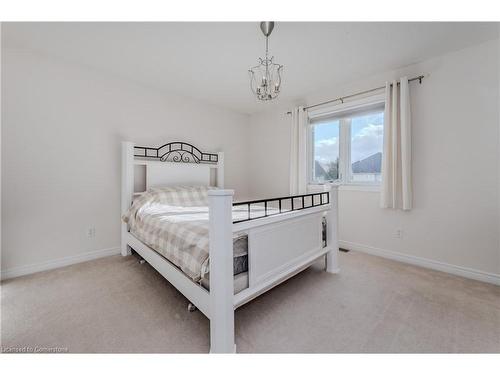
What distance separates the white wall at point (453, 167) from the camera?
1.99 m

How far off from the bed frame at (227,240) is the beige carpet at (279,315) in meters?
0.22

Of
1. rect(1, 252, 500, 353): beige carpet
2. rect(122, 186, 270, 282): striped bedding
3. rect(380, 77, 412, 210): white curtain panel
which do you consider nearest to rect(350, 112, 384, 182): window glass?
rect(380, 77, 412, 210): white curtain panel

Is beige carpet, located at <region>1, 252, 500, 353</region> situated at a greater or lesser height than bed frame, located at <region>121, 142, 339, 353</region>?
lesser

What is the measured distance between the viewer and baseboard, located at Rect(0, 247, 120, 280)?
2.06 metres

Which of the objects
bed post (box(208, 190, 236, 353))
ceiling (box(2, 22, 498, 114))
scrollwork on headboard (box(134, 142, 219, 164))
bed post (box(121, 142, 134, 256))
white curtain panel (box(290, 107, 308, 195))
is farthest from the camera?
white curtain panel (box(290, 107, 308, 195))

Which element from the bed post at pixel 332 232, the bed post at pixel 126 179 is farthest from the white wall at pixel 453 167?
the bed post at pixel 126 179

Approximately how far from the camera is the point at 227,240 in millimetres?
1138

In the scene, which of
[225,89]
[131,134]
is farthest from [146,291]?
[225,89]

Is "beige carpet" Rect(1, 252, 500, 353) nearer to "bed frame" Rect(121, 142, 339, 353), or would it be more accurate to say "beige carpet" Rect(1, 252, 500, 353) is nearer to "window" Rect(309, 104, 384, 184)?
"bed frame" Rect(121, 142, 339, 353)

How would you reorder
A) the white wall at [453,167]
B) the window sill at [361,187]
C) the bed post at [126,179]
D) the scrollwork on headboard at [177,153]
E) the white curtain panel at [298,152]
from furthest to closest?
the white curtain panel at [298,152]
the scrollwork on headboard at [177,153]
the window sill at [361,187]
the bed post at [126,179]
the white wall at [453,167]

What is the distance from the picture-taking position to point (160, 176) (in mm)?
2922

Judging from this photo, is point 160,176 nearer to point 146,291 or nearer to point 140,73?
point 140,73

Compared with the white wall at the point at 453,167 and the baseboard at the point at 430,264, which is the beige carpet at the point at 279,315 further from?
the white wall at the point at 453,167
